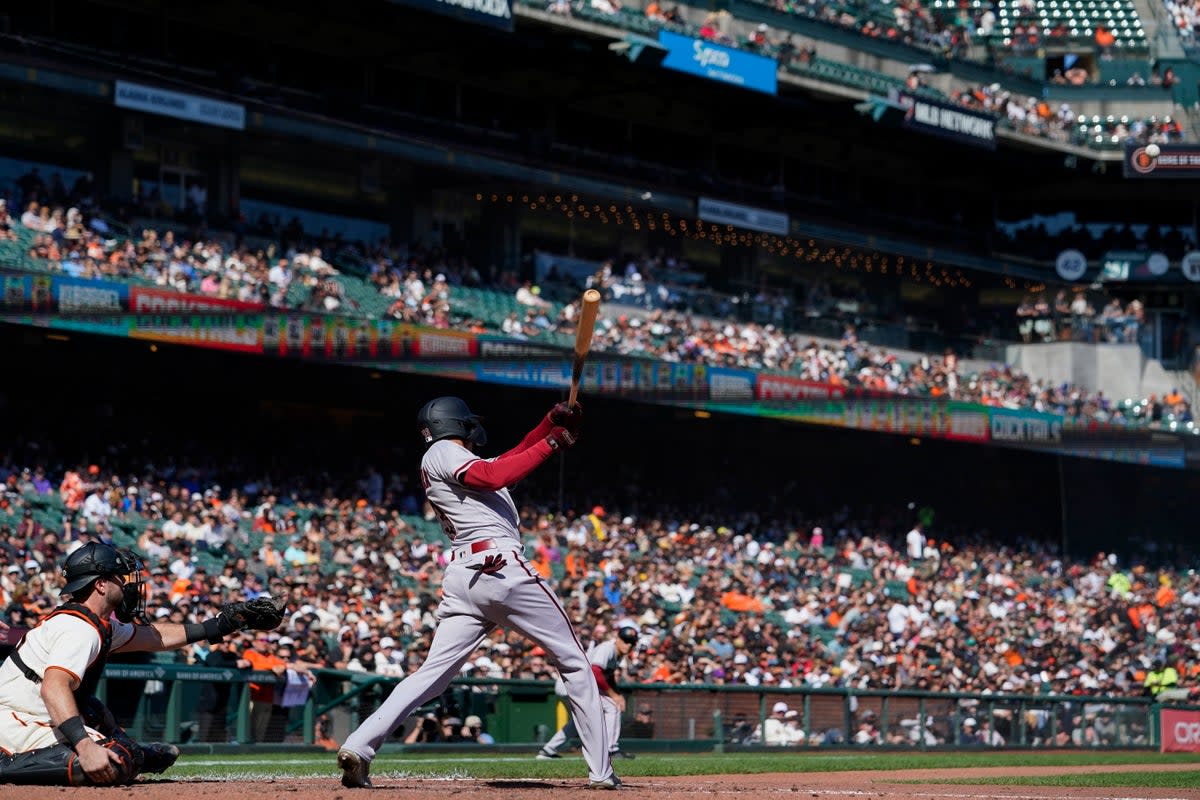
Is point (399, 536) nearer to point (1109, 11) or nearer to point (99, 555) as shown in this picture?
point (99, 555)

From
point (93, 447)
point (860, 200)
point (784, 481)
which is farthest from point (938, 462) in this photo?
point (93, 447)

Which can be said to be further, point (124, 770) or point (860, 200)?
point (860, 200)

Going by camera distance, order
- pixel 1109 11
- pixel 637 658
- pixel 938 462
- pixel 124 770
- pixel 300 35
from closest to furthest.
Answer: pixel 124 770
pixel 637 658
pixel 300 35
pixel 938 462
pixel 1109 11

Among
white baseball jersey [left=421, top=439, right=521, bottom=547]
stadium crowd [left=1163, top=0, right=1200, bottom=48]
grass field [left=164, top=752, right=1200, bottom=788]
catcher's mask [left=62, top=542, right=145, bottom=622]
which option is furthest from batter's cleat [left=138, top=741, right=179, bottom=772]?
stadium crowd [left=1163, top=0, right=1200, bottom=48]

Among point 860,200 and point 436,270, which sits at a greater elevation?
point 860,200

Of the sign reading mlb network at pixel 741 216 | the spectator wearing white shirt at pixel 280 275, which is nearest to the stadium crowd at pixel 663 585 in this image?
the spectator wearing white shirt at pixel 280 275

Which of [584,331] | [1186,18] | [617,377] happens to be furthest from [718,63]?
[584,331]

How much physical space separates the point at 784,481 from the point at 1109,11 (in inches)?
770

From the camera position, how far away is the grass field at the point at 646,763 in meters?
11.8

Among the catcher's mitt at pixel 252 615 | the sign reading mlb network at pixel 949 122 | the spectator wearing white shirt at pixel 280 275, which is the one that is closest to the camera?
the catcher's mitt at pixel 252 615

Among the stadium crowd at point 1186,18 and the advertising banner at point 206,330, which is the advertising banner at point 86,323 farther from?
the stadium crowd at point 1186,18

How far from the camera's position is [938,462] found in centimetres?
3856

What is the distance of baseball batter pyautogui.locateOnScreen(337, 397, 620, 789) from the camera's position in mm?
8125

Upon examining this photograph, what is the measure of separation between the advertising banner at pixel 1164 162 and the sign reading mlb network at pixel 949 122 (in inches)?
159
